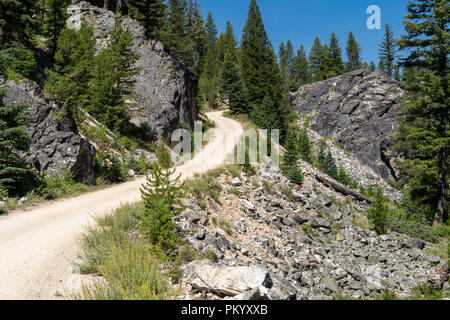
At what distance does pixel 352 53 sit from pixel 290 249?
307 ft

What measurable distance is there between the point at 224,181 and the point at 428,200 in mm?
15497

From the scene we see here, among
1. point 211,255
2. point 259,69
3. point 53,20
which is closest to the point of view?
point 211,255

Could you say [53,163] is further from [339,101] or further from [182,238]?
[339,101]

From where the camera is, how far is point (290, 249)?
10602 mm

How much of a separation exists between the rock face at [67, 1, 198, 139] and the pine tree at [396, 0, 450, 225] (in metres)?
18.3

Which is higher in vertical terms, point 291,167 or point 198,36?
point 198,36

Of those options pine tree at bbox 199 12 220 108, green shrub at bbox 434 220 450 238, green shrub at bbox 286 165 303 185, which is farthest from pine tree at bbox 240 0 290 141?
green shrub at bbox 434 220 450 238

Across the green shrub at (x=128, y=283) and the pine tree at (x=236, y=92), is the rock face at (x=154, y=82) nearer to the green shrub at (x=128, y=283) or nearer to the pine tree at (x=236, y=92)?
the pine tree at (x=236, y=92)

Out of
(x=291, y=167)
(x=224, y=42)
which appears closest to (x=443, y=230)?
(x=291, y=167)

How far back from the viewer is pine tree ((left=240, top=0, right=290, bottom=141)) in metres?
36.1

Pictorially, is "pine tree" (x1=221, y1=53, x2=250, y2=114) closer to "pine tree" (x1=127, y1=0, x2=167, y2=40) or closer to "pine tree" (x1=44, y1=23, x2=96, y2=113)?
"pine tree" (x1=127, y1=0, x2=167, y2=40)

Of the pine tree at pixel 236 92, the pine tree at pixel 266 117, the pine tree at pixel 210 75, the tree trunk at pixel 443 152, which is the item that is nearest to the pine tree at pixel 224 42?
the pine tree at pixel 210 75

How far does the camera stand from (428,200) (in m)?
17.8

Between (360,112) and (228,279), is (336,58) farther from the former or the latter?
(228,279)
